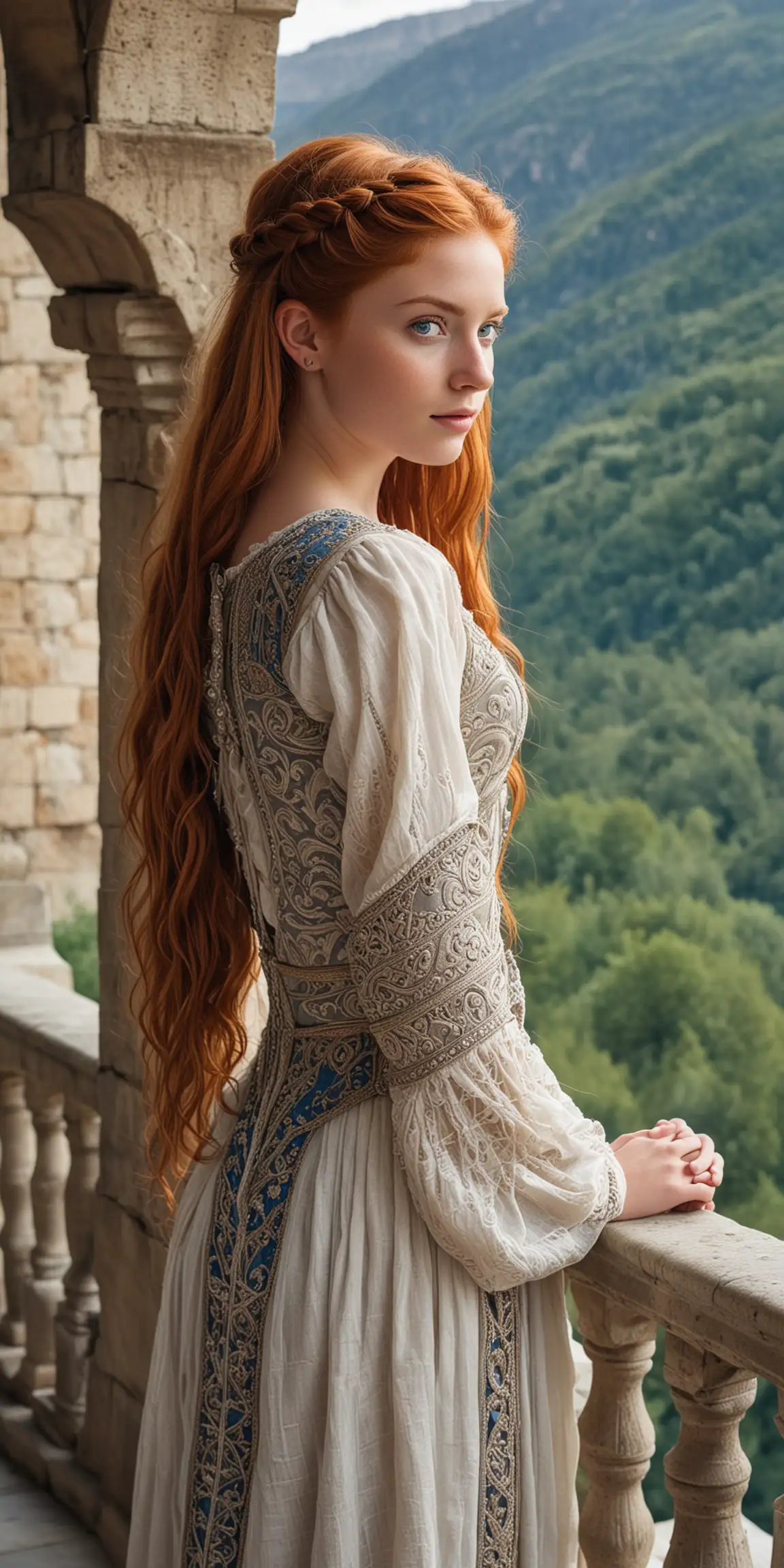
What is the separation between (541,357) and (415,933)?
21.2 m

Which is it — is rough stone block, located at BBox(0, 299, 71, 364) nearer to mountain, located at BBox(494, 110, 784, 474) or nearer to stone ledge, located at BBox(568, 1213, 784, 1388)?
stone ledge, located at BBox(568, 1213, 784, 1388)

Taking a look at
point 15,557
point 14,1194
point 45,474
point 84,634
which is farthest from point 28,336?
point 14,1194

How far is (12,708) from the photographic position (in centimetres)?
759

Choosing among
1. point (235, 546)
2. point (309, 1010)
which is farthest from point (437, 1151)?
point (235, 546)

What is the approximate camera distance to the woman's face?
1617 millimetres

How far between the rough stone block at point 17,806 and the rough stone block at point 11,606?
2.33ft

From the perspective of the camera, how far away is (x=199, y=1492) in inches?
66.9

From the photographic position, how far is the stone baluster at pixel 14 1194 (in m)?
3.63

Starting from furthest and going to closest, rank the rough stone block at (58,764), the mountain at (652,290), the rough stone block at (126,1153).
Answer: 1. the mountain at (652,290)
2. the rough stone block at (58,764)
3. the rough stone block at (126,1153)

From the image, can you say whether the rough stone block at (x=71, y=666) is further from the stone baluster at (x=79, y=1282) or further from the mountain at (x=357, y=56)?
the mountain at (x=357, y=56)

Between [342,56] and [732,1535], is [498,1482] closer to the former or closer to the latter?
[732,1535]

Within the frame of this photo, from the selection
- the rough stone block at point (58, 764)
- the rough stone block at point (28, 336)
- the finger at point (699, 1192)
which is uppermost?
the rough stone block at point (28, 336)

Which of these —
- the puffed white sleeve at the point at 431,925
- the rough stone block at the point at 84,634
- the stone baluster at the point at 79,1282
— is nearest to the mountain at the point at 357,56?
the rough stone block at the point at 84,634

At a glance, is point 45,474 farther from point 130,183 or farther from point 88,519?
point 130,183
